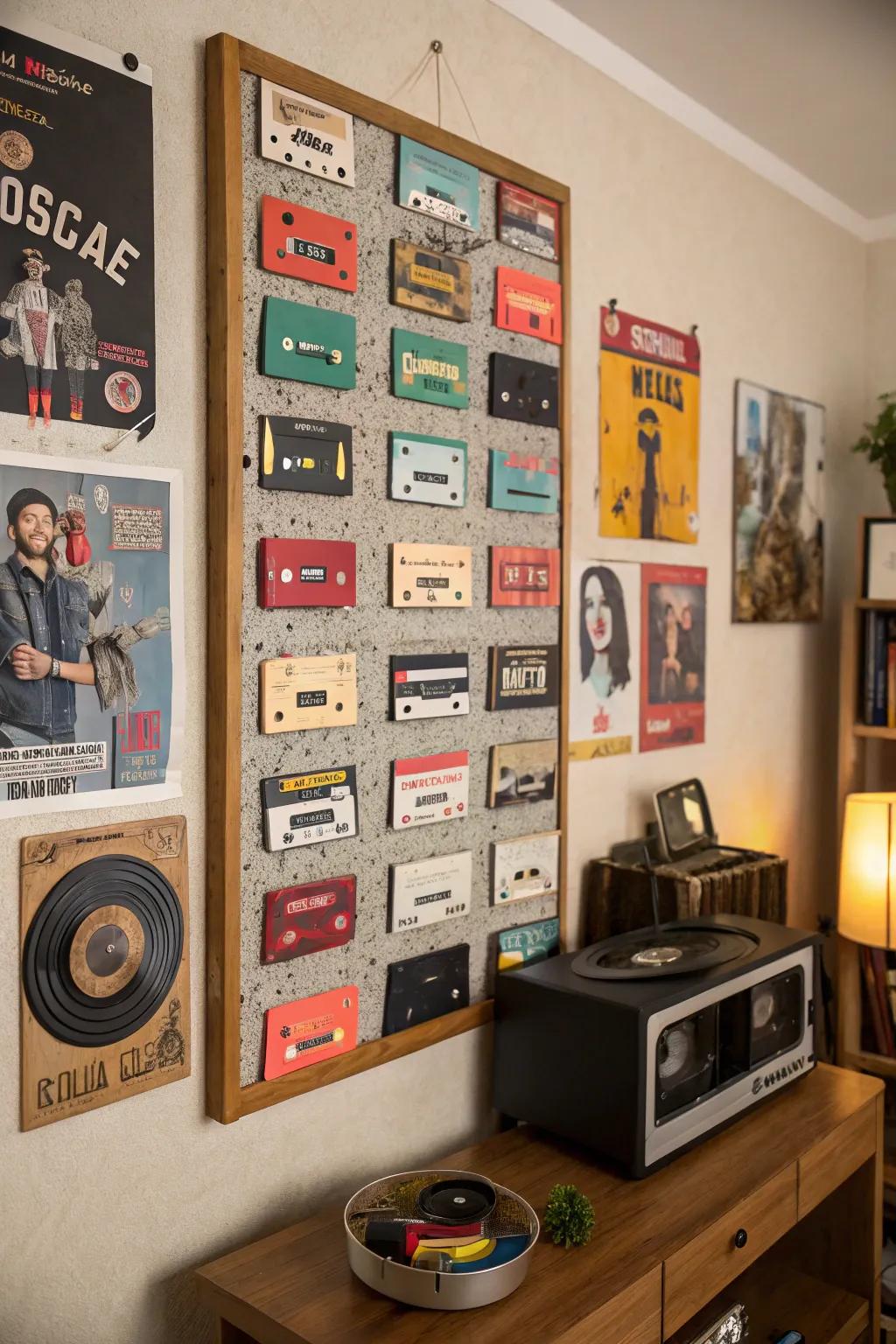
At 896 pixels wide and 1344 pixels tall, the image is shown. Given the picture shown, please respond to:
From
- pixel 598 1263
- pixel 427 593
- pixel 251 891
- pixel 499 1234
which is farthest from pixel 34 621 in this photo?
pixel 598 1263

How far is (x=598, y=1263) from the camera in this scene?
1.45m

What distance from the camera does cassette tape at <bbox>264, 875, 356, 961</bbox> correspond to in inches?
62.0

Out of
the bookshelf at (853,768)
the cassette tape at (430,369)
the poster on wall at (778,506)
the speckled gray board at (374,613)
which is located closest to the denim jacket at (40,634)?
the speckled gray board at (374,613)

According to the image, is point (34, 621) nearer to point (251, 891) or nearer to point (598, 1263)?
point (251, 891)

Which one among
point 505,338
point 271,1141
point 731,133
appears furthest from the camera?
point 731,133

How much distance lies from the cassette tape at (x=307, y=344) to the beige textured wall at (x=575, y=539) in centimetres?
11

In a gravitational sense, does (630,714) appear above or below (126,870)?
above

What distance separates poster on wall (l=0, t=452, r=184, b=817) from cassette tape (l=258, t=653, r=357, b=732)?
0.13 meters

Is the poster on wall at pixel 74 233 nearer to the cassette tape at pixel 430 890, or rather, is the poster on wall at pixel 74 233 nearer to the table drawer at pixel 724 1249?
the cassette tape at pixel 430 890

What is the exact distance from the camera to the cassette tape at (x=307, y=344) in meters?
1.54

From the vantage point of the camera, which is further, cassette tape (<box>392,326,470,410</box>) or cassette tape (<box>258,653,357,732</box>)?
cassette tape (<box>392,326,470,410</box>)

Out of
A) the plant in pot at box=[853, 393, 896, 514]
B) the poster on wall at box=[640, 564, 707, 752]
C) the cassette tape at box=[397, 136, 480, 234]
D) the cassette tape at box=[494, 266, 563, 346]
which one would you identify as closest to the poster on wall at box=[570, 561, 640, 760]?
the poster on wall at box=[640, 564, 707, 752]

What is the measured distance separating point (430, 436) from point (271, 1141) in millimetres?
1136

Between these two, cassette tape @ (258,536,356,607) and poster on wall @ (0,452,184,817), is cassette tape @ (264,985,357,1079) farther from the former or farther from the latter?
cassette tape @ (258,536,356,607)
